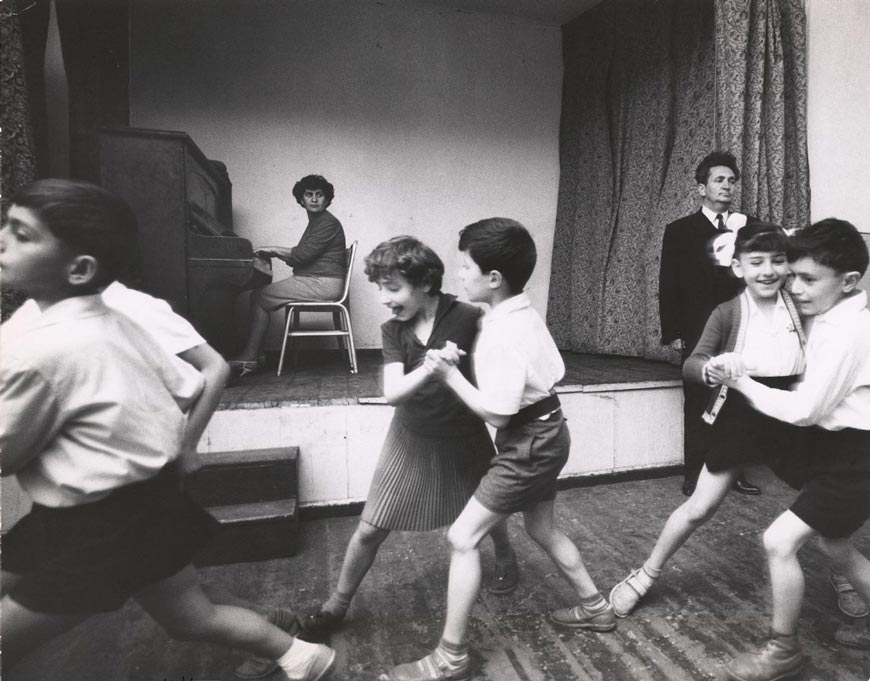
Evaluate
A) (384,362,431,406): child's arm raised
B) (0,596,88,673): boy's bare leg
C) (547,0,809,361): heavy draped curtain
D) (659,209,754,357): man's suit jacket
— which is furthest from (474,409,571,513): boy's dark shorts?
(547,0,809,361): heavy draped curtain

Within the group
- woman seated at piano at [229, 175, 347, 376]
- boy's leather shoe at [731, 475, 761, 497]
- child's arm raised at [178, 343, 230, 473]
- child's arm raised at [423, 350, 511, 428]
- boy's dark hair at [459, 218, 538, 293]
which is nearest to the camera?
child's arm raised at [178, 343, 230, 473]

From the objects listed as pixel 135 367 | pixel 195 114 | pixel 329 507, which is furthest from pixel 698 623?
pixel 195 114

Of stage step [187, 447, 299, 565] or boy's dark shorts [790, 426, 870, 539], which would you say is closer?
boy's dark shorts [790, 426, 870, 539]

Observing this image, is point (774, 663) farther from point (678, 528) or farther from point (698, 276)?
point (698, 276)

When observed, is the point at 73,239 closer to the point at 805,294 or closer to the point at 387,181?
the point at 805,294

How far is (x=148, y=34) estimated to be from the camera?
388 centimetres

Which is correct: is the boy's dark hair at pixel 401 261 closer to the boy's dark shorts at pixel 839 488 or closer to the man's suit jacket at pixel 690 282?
the boy's dark shorts at pixel 839 488

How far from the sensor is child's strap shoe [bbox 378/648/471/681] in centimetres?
130

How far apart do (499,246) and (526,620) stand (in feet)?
3.86

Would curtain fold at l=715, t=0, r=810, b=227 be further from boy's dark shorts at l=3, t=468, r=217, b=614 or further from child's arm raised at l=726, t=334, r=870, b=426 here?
boy's dark shorts at l=3, t=468, r=217, b=614

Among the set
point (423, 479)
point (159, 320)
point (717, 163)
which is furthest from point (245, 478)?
point (717, 163)

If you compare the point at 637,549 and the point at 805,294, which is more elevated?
the point at 805,294

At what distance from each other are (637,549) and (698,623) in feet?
1.79

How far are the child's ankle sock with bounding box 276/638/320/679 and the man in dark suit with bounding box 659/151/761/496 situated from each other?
206 cm
